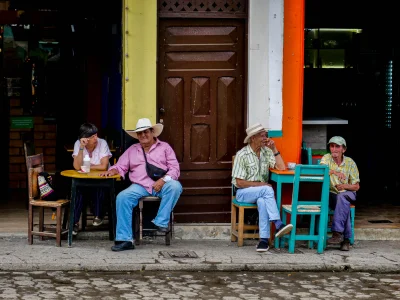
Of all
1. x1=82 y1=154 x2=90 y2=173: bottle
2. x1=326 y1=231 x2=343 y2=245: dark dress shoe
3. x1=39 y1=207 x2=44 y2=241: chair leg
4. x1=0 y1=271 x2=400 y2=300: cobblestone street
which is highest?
x1=82 y1=154 x2=90 y2=173: bottle

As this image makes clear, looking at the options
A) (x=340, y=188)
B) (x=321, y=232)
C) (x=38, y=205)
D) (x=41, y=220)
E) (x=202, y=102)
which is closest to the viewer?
(x=321, y=232)

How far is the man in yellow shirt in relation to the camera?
35.2ft

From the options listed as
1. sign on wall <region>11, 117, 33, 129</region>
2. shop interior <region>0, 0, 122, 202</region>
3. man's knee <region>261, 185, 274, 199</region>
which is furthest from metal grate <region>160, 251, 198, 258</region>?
sign on wall <region>11, 117, 33, 129</region>

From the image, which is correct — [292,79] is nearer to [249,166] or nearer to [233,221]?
[249,166]

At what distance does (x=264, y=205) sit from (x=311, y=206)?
55 cm

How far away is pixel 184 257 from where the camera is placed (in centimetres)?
1014

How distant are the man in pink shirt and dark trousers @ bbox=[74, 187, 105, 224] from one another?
439 mm

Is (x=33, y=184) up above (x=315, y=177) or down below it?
below

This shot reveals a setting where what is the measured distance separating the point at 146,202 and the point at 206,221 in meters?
0.86

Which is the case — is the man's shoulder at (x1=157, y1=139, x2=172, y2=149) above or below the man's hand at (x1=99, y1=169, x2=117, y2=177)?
above

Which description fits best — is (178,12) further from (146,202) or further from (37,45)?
(37,45)

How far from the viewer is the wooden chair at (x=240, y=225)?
424 inches

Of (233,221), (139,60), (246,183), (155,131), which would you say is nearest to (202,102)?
(155,131)

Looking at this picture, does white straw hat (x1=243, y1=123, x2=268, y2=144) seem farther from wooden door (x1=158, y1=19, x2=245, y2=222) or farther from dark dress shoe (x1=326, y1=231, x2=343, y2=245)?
dark dress shoe (x1=326, y1=231, x2=343, y2=245)
